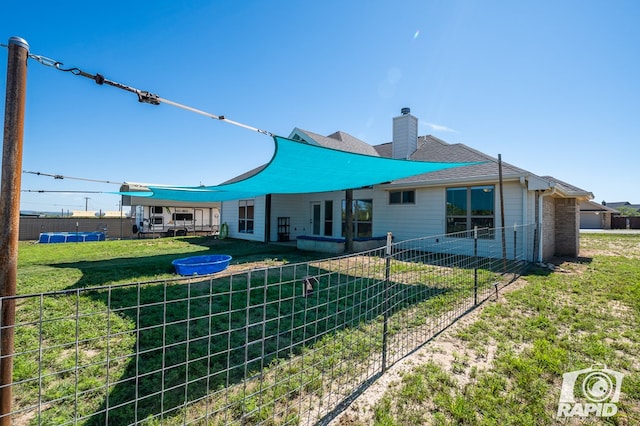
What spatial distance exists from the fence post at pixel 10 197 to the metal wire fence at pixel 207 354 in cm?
6

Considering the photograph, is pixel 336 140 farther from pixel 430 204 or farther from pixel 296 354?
pixel 296 354

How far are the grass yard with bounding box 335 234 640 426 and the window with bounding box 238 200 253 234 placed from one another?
37.7ft

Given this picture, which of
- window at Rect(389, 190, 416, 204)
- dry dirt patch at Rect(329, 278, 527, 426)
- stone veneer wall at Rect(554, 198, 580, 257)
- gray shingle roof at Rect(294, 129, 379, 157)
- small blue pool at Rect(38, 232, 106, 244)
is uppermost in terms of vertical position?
gray shingle roof at Rect(294, 129, 379, 157)

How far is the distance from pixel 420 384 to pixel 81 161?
1623 cm

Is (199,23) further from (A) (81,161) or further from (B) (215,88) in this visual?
(A) (81,161)

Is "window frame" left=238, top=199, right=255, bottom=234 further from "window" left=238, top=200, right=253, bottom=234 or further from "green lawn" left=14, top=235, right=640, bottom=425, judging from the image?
"green lawn" left=14, top=235, right=640, bottom=425

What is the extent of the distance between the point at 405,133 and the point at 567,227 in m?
6.76

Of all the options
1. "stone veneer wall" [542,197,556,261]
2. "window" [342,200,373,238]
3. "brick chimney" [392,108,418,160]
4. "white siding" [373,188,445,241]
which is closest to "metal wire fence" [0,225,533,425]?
"white siding" [373,188,445,241]

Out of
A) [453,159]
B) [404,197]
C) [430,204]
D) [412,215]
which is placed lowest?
[412,215]

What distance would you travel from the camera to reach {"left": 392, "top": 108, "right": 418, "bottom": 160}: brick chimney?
11211mm

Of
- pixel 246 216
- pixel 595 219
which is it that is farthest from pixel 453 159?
pixel 595 219

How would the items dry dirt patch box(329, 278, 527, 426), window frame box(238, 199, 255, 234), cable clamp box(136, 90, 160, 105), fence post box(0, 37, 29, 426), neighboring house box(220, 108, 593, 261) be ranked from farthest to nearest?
window frame box(238, 199, 255, 234) < neighboring house box(220, 108, 593, 261) < cable clamp box(136, 90, 160, 105) < dry dirt patch box(329, 278, 527, 426) < fence post box(0, 37, 29, 426)

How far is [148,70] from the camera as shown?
6012mm

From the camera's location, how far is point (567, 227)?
9.73m
